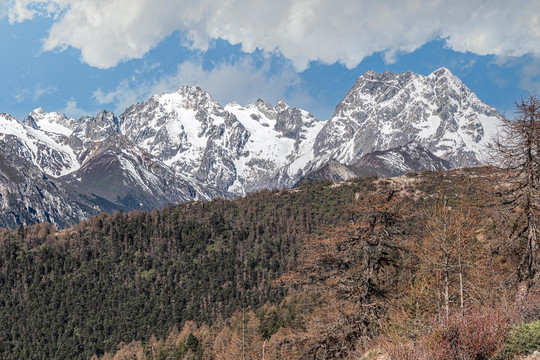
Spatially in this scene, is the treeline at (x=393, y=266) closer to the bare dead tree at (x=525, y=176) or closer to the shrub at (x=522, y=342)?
the bare dead tree at (x=525, y=176)

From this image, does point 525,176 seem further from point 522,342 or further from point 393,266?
point 522,342

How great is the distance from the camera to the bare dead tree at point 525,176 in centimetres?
2370

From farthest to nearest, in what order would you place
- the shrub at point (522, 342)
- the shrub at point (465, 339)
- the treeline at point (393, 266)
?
the treeline at point (393, 266), the shrub at point (522, 342), the shrub at point (465, 339)

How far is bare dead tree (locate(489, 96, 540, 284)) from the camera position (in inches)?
933

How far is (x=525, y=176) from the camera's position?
2427 centimetres

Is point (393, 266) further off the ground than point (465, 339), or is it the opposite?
point (393, 266)

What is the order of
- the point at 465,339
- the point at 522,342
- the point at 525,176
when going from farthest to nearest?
1. the point at 525,176
2. the point at 522,342
3. the point at 465,339

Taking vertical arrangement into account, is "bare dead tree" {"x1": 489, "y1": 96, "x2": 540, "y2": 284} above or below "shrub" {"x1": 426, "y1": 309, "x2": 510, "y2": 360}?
above

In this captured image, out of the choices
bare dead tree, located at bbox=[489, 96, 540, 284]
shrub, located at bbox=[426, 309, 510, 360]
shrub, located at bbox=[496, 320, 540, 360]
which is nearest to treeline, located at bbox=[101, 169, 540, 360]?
bare dead tree, located at bbox=[489, 96, 540, 284]

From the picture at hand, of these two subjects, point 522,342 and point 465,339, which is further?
point 522,342

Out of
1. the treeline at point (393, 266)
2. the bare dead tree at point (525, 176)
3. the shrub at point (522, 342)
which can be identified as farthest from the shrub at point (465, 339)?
the bare dead tree at point (525, 176)

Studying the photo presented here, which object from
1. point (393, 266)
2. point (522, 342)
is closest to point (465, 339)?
point (522, 342)

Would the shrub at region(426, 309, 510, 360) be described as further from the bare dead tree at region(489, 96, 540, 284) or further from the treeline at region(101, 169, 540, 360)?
the bare dead tree at region(489, 96, 540, 284)

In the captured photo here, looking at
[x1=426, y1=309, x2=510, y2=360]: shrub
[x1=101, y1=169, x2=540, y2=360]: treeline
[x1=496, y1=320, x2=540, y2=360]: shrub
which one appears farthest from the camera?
[x1=101, y1=169, x2=540, y2=360]: treeline
